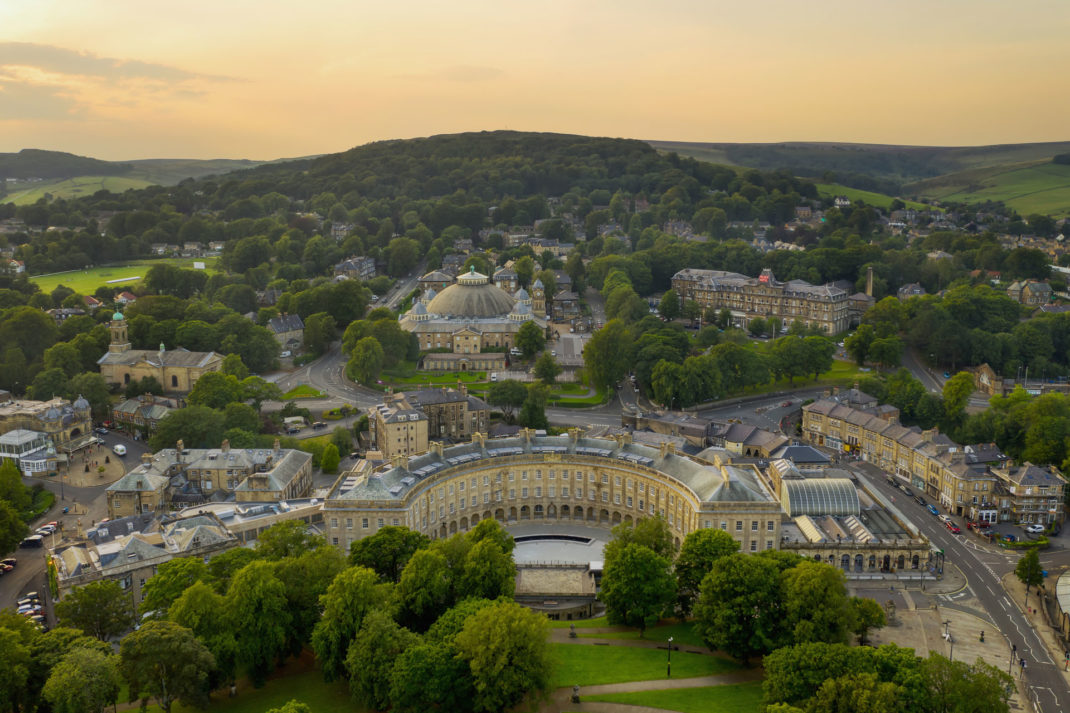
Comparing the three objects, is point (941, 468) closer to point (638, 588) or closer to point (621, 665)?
point (638, 588)

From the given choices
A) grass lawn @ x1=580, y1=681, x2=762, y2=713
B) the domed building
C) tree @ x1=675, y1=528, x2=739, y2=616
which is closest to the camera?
grass lawn @ x1=580, y1=681, x2=762, y2=713

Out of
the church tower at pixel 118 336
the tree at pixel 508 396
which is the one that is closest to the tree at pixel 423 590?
the tree at pixel 508 396

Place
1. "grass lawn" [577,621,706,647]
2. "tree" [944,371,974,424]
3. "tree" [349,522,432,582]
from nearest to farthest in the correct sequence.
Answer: "grass lawn" [577,621,706,647] → "tree" [349,522,432,582] → "tree" [944,371,974,424]

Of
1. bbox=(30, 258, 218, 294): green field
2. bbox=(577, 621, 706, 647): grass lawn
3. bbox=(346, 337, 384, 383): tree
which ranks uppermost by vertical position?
bbox=(30, 258, 218, 294): green field

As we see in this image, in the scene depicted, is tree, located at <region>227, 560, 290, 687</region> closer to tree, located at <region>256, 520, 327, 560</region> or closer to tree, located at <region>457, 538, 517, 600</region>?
tree, located at <region>256, 520, 327, 560</region>

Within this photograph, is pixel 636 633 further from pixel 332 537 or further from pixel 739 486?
pixel 332 537

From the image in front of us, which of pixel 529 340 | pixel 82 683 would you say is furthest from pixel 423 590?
pixel 529 340

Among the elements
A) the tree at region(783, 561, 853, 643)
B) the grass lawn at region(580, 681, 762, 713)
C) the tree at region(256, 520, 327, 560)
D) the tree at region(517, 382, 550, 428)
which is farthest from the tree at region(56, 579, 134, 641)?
the tree at region(517, 382, 550, 428)

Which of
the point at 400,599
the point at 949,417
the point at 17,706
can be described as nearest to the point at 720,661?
the point at 400,599
